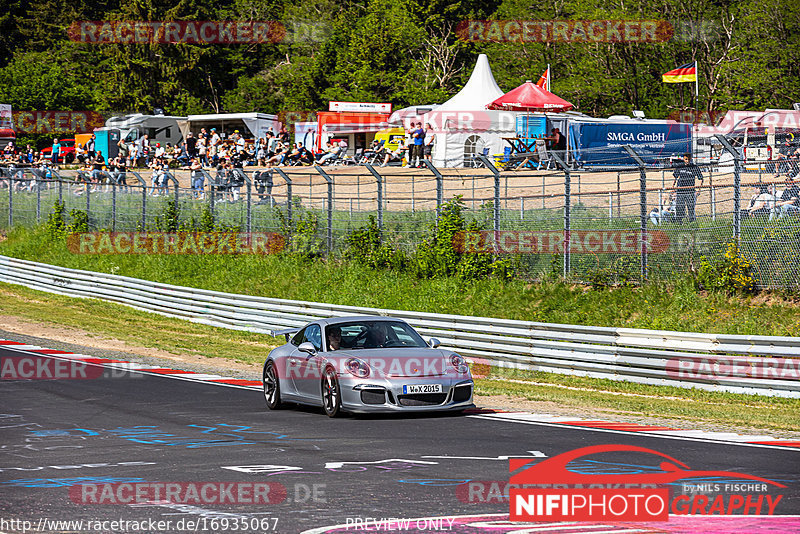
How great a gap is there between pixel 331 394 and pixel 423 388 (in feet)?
3.95

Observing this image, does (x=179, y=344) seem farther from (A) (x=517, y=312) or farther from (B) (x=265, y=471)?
(B) (x=265, y=471)

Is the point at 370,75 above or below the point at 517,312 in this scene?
above

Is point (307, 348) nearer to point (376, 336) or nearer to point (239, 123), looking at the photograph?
point (376, 336)

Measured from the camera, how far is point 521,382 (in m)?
18.5

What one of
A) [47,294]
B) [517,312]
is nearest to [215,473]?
[517,312]

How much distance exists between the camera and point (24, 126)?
69.6m

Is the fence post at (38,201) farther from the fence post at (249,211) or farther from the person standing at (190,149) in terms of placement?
the fence post at (249,211)

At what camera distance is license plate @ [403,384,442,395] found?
12492 mm

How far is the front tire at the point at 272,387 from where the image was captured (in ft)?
46.6

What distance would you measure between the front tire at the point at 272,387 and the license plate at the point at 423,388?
7.78 feet

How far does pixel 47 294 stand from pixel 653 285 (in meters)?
21.2

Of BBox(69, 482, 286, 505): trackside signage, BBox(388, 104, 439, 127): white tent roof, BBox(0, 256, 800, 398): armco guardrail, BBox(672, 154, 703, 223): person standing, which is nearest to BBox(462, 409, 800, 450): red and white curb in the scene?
BBox(0, 256, 800, 398): armco guardrail

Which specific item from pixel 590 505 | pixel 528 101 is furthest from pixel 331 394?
pixel 528 101

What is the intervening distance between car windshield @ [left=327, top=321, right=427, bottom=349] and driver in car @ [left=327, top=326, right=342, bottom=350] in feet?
0.13
